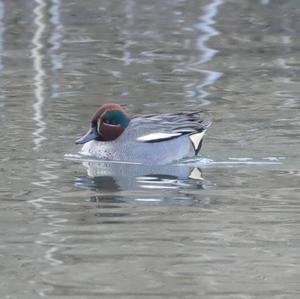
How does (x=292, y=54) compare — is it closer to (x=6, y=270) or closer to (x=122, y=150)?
(x=122, y=150)

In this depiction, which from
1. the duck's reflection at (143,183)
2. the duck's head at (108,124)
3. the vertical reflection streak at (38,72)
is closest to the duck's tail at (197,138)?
the duck's reflection at (143,183)

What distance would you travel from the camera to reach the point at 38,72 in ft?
53.4

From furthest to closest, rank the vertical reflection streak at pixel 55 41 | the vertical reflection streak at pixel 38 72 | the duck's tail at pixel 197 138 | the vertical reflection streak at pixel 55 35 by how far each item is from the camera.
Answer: the vertical reflection streak at pixel 55 35
the vertical reflection streak at pixel 55 41
the vertical reflection streak at pixel 38 72
the duck's tail at pixel 197 138

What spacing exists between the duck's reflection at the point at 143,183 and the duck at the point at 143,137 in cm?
14

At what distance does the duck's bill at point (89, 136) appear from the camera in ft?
40.4

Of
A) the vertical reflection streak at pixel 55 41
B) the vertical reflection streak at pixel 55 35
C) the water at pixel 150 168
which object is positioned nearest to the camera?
the water at pixel 150 168

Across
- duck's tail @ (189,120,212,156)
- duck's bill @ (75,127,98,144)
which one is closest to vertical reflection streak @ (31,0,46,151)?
duck's bill @ (75,127,98,144)

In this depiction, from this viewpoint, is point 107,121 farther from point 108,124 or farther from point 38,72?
point 38,72

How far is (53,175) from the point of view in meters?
11.5

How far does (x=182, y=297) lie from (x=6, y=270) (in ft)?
3.88

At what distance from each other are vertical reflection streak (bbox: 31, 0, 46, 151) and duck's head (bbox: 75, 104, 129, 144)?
18.8 inches

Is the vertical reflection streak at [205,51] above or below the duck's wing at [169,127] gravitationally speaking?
below

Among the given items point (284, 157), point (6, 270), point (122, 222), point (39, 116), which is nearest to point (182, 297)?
point (6, 270)

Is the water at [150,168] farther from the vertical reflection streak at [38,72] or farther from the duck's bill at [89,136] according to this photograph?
the duck's bill at [89,136]
